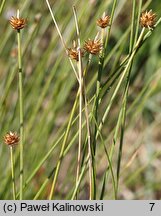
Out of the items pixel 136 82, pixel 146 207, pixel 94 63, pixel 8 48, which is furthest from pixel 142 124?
pixel 146 207

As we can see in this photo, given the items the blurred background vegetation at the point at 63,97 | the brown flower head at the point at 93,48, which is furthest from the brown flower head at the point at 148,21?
the blurred background vegetation at the point at 63,97

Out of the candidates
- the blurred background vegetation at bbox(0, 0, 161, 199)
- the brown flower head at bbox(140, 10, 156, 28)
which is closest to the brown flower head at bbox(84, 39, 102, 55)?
the brown flower head at bbox(140, 10, 156, 28)

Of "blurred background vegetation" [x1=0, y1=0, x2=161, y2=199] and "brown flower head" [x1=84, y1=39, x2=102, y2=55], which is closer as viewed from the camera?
"brown flower head" [x1=84, y1=39, x2=102, y2=55]

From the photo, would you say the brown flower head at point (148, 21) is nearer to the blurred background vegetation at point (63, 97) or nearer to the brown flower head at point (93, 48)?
the brown flower head at point (93, 48)

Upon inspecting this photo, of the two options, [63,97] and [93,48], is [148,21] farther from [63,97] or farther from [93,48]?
[63,97]

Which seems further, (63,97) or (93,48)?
(63,97)

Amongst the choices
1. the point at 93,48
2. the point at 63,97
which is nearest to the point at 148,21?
the point at 93,48

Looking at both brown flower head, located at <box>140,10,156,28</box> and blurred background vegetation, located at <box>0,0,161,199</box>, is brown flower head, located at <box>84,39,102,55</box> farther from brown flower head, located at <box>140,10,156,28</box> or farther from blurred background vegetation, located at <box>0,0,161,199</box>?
blurred background vegetation, located at <box>0,0,161,199</box>

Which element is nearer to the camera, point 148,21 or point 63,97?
point 148,21
